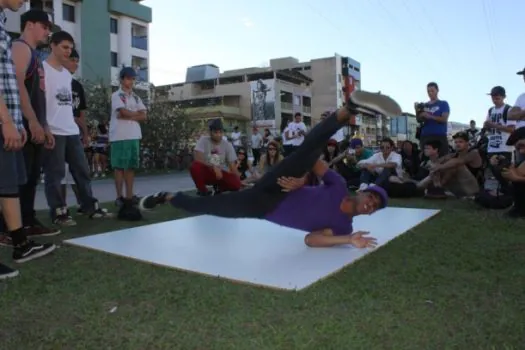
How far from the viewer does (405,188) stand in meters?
5.70

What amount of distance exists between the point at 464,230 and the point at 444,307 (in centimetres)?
173

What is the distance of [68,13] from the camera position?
2394 cm

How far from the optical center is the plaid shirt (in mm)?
2414

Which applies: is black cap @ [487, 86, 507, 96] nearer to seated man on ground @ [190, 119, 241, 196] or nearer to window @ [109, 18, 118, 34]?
seated man on ground @ [190, 119, 241, 196]

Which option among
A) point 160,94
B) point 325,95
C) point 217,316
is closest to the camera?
point 217,316

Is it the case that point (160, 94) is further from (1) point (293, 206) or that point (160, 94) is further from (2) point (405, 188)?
(1) point (293, 206)

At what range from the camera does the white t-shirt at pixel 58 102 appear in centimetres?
355

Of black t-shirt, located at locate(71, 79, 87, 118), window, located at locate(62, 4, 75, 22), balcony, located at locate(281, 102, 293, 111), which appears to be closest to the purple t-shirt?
black t-shirt, located at locate(71, 79, 87, 118)

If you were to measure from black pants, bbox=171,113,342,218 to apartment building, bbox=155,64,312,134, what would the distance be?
3767 centimetres

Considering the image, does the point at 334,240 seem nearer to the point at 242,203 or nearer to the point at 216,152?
the point at 242,203

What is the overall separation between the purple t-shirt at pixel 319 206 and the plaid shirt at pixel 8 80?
156cm

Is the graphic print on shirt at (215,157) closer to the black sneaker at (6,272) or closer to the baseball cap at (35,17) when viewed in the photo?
the baseball cap at (35,17)

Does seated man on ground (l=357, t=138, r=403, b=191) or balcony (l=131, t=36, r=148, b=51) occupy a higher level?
balcony (l=131, t=36, r=148, b=51)

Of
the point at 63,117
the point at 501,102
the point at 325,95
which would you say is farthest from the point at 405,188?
the point at 325,95
